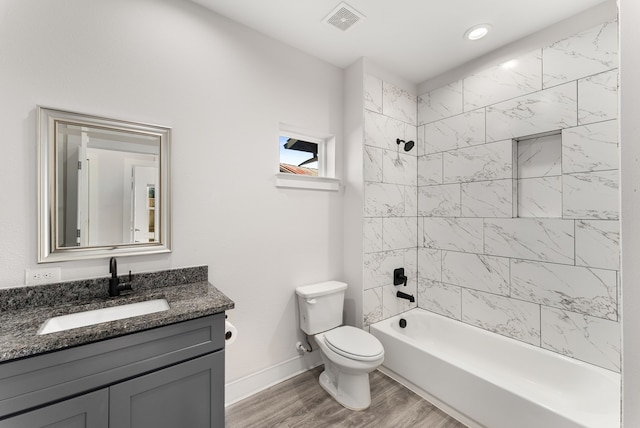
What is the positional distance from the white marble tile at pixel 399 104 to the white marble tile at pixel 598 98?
4.28 ft

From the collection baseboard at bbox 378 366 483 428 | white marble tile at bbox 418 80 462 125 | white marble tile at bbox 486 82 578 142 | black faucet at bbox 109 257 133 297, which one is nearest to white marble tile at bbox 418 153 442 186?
white marble tile at bbox 418 80 462 125

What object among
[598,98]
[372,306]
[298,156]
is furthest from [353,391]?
[598,98]

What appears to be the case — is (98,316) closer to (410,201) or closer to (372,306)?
(372,306)

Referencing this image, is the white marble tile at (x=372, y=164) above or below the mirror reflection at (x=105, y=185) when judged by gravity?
above

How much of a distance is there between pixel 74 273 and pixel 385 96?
270 centimetres

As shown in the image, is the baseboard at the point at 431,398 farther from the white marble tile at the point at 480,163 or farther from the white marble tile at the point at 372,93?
the white marble tile at the point at 372,93

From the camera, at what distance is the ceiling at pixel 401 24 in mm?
1825

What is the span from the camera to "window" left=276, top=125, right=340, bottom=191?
2.29 metres

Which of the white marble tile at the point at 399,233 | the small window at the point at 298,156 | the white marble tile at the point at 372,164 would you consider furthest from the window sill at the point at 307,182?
the white marble tile at the point at 399,233

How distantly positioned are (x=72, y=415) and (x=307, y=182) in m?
1.87

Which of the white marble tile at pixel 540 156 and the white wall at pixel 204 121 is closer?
the white wall at pixel 204 121

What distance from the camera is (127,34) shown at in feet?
5.21

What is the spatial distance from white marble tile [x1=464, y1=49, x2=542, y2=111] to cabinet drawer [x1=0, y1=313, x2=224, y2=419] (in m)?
2.69

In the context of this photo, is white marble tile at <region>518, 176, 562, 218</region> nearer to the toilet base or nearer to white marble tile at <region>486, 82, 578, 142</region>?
white marble tile at <region>486, 82, 578, 142</region>
